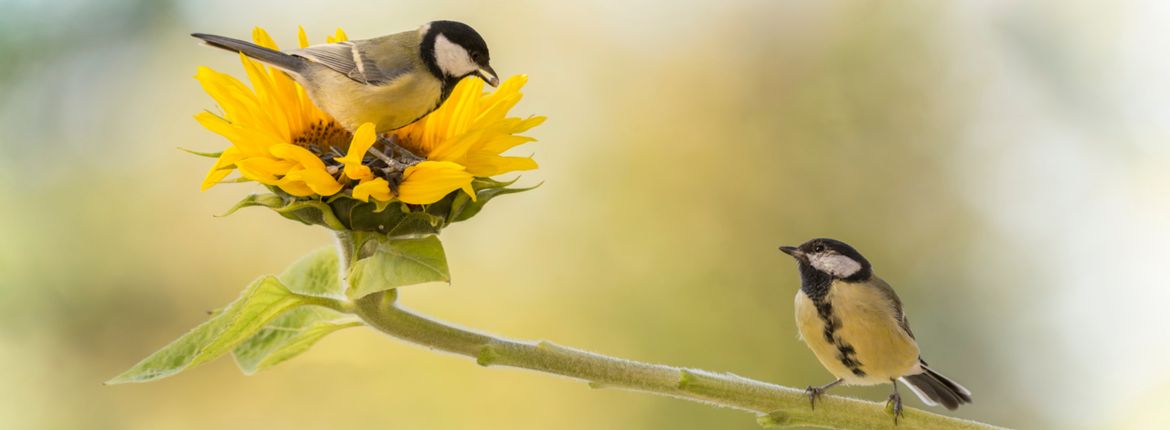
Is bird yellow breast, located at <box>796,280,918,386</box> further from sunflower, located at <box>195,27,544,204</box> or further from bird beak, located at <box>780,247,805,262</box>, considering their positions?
sunflower, located at <box>195,27,544,204</box>

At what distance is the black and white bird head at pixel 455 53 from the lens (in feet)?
4.78

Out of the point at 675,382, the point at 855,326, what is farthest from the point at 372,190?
the point at 855,326

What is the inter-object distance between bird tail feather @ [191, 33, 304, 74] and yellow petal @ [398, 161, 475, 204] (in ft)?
0.77

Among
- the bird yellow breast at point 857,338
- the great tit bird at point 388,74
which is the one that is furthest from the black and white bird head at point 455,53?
the bird yellow breast at point 857,338

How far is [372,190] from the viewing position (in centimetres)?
133

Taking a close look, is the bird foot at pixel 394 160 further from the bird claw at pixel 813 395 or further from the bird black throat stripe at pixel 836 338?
the bird black throat stripe at pixel 836 338

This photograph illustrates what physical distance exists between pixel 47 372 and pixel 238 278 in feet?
2.28

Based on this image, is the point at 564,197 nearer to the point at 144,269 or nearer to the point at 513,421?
the point at 513,421

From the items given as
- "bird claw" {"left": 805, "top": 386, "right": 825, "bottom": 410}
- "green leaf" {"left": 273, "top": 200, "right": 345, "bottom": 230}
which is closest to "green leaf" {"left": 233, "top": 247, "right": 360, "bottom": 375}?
"green leaf" {"left": 273, "top": 200, "right": 345, "bottom": 230}

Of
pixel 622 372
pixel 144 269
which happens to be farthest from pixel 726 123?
pixel 622 372

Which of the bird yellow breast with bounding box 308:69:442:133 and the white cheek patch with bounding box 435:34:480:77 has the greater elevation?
the white cheek patch with bounding box 435:34:480:77

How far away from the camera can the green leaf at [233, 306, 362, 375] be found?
5.00 feet

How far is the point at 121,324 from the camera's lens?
12.4 feet

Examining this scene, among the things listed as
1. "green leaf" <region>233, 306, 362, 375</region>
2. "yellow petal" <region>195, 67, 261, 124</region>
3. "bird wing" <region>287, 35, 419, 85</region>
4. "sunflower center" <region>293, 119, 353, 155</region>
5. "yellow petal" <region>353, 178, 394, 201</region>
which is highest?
"bird wing" <region>287, 35, 419, 85</region>
